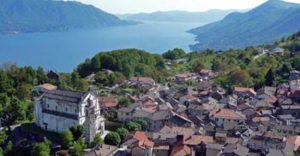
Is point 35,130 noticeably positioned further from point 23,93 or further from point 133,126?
point 23,93

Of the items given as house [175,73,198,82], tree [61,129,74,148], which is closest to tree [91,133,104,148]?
tree [61,129,74,148]

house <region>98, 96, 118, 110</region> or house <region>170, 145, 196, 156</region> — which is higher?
house <region>98, 96, 118, 110</region>

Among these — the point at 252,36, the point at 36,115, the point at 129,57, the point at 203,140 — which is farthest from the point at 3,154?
the point at 252,36

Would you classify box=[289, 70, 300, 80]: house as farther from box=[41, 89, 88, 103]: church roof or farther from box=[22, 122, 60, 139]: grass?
box=[22, 122, 60, 139]: grass

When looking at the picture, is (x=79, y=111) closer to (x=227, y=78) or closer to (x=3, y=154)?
(x=3, y=154)

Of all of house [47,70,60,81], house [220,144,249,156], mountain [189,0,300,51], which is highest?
mountain [189,0,300,51]

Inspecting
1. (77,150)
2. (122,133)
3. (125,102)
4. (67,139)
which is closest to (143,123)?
(122,133)

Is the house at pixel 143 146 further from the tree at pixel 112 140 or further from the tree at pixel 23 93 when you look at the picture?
the tree at pixel 23 93

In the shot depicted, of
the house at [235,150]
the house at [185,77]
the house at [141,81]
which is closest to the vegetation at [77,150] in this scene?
the house at [235,150]

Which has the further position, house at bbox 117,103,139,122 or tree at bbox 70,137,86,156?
house at bbox 117,103,139,122
